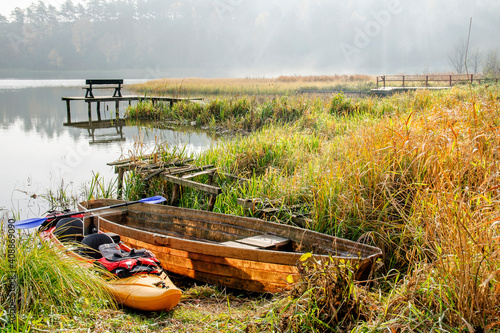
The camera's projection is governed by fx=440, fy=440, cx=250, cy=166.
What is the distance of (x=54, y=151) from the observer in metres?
15.4

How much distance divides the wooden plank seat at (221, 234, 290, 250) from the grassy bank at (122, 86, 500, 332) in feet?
1.77

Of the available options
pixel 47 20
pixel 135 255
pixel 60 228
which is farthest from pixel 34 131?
pixel 47 20

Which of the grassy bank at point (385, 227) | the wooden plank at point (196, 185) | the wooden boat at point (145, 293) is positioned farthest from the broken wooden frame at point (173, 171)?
the wooden boat at point (145, 293)

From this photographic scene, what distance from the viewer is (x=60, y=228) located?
5.45 m

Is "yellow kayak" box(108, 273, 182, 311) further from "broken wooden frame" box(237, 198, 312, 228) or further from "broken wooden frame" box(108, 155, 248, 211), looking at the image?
"broken wooden frame" box(108, 155, 248, 211)

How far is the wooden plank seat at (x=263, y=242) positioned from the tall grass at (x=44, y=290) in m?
1.63

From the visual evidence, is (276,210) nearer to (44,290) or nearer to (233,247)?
(233,247)

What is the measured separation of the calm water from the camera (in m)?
9.63

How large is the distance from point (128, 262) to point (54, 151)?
1257 cm

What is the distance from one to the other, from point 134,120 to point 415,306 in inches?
796

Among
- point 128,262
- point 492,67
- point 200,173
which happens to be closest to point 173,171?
point 200,173

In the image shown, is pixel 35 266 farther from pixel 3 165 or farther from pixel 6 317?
pixel 3 165

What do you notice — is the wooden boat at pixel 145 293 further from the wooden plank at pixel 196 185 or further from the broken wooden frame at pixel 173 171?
the broken wooden frame at pixel 173 171

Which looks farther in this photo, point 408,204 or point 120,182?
point 120,182
